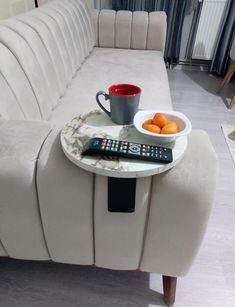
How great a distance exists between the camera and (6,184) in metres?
0.57

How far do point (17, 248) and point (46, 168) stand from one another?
33 cm

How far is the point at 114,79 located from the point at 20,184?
3.69ft

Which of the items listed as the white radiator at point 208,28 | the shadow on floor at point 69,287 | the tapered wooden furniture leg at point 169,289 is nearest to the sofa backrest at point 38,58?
the shadow on floor at point 69,287

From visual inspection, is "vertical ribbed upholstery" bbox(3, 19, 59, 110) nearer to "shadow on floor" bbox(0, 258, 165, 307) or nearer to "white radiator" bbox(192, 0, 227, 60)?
"shadow on floor" bbox(0, 258, 165, 307)

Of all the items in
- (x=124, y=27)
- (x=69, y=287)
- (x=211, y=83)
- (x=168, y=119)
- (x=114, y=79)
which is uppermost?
(x=168, y=119)

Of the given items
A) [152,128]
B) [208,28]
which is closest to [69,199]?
[152,128]

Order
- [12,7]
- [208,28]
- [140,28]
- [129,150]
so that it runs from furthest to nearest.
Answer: [208,28], [140,28], [12,7], [129,150]

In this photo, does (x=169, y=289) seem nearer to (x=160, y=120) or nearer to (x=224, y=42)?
(x=160, y=120)

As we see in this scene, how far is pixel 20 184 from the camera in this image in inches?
22.5

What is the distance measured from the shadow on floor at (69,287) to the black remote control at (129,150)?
2.09 feet

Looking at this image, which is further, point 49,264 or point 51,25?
point 51,25

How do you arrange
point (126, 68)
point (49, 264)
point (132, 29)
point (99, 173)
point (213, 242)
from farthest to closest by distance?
point (132, 29)
point (126, 68)
point (213, 242)
point (49, 264)
point (99, 173)

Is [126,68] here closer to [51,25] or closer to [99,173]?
[51,25]

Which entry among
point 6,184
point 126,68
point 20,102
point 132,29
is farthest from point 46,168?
point 132,29
